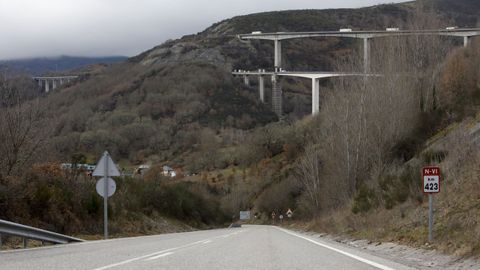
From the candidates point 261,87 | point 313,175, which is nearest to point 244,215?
point 313,175

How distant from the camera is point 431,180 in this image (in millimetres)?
13633

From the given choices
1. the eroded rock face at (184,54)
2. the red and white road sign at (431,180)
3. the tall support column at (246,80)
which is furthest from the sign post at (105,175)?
the eroded rock face at (184,54)

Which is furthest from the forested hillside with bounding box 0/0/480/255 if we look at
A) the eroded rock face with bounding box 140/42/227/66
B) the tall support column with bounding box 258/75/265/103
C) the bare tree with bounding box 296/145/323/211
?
the tall support column with bounding box 258/75/265/103

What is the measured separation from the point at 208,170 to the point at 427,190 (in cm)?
9842

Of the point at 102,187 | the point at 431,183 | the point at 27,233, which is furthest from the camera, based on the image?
the point at 102,187

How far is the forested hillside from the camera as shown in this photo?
74.6 feet

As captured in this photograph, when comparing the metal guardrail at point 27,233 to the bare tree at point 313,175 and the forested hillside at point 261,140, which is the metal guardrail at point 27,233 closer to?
the forested hillside at point 261,140

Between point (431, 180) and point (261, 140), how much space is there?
A: 87.6 meters

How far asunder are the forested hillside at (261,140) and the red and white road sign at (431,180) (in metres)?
1.11

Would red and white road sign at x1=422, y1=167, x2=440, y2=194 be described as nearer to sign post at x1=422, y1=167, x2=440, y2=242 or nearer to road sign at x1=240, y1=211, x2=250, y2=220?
sign post at x1=422, y1=167, x2=440, y2=242

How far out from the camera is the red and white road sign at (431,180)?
13.6 meters

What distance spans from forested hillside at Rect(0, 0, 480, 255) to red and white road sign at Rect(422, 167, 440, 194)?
1112mm

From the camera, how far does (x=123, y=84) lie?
148 m

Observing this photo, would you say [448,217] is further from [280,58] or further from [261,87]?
[261,87]
